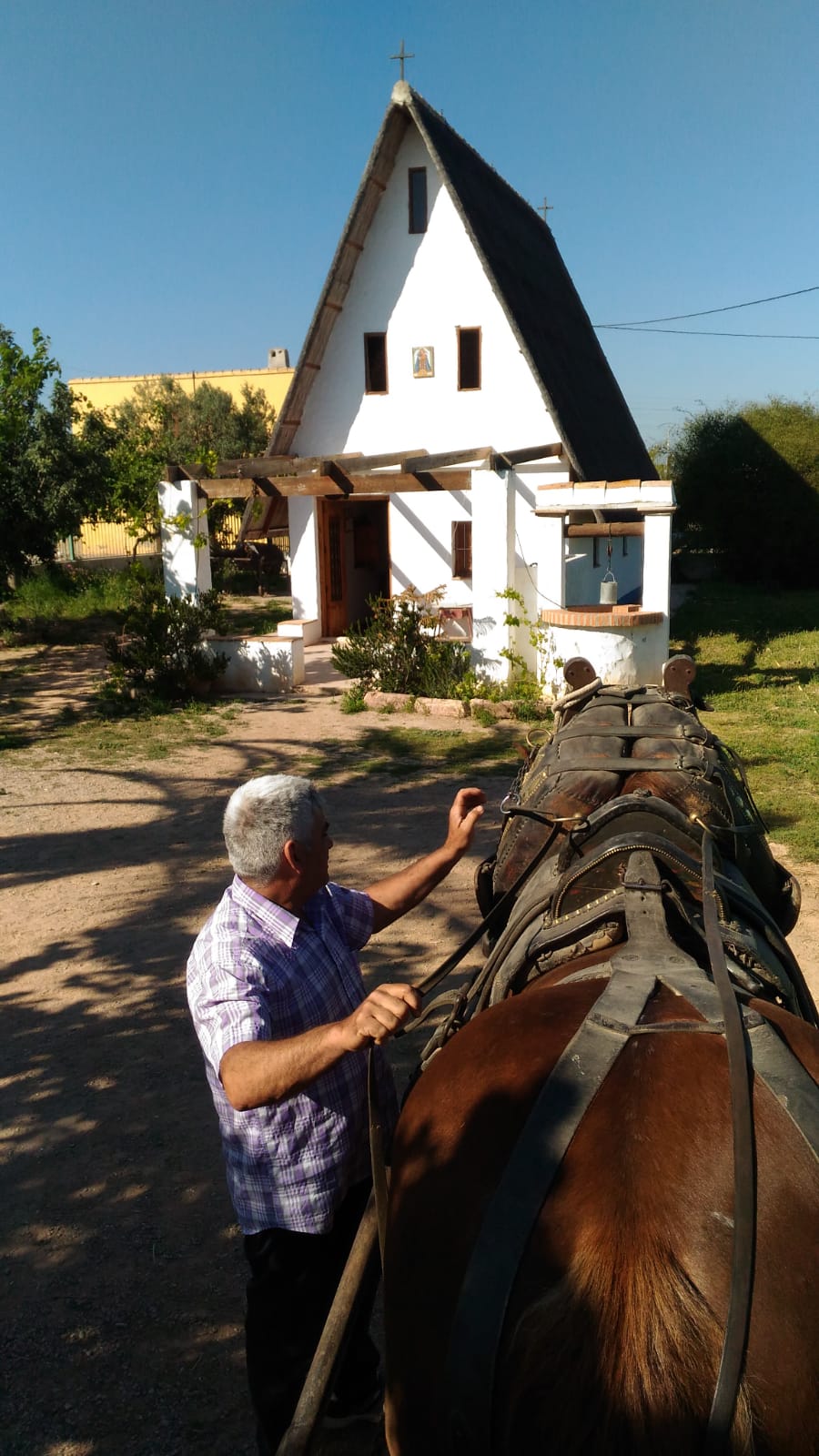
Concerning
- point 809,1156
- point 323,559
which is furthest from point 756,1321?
point 323,559

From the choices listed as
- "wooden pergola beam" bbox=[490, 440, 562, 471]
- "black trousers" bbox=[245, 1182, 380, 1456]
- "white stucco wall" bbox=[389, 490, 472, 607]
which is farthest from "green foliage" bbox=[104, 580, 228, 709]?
"black trousers" bbox=[245, 1182, 380, 1456]

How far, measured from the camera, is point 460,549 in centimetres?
1519

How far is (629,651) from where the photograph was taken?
11383mm

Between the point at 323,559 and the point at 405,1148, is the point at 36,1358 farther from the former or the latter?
the point at 323,559

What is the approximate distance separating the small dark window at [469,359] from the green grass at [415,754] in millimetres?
6474

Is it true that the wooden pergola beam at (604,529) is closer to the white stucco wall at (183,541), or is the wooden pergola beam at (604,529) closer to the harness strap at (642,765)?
the white stucco wall at (183,541)

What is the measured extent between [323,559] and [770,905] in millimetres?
13626

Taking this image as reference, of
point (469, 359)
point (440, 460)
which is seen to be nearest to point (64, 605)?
point (469, 359)

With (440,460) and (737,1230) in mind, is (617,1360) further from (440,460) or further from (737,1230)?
(440,460)

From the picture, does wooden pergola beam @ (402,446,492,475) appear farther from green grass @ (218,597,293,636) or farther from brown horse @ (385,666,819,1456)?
brown horse @ (385,666,819,1456)

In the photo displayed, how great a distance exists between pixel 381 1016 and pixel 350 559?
52.2ft

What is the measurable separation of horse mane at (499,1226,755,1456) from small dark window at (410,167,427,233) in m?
15.6

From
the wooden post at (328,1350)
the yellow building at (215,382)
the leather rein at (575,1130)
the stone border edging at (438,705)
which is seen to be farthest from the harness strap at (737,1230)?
the yellow building at (215,382)

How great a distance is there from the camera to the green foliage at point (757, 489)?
86.8 ft
